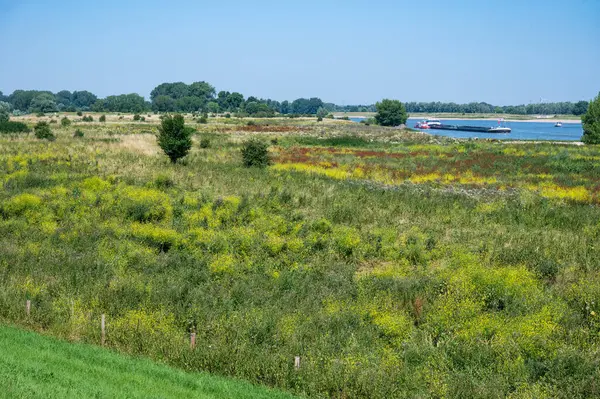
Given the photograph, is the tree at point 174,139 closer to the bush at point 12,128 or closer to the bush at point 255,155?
the bush at point 255,155

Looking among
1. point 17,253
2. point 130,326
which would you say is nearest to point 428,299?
point 130,326

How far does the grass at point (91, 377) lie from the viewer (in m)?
11.1

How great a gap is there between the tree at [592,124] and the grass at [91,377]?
81.0 meters

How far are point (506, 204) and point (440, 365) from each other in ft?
66.2

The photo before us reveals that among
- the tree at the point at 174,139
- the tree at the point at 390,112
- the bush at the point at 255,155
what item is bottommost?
the bush at the point at 255,155

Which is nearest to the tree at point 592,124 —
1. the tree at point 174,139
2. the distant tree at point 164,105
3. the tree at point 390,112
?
the tree at point 390,112

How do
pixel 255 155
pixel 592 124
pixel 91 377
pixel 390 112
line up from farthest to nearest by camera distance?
pixel 390 112 → pixel 592 124 → pixel 255 155 → pixel 91 377

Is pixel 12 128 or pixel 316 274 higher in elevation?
pixel 12 128

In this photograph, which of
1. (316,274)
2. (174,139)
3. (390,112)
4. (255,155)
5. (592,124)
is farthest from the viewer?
(390,112)

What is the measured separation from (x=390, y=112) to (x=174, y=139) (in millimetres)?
98539

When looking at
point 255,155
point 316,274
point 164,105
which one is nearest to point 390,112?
point 164,105

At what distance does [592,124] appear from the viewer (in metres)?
81.0

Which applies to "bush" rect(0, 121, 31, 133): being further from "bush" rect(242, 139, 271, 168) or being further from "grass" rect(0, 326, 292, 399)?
"grass" rect(0, 326, 292, 399)

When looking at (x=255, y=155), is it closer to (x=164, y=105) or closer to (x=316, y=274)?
(x=316, y=274)
